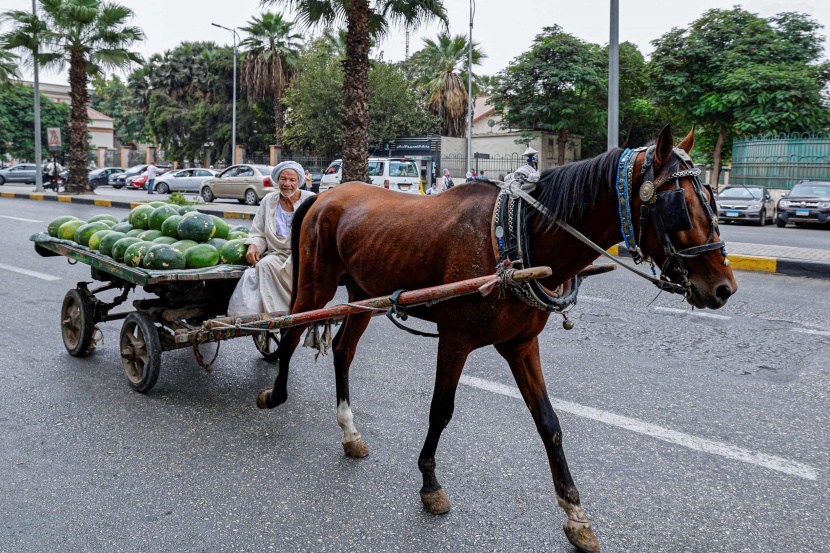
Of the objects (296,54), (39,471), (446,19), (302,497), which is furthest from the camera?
(296,54)

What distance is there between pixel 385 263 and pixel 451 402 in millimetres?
819

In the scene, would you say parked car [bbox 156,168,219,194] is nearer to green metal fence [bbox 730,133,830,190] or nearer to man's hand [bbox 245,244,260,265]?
green metal fence [bbox 730,133,830,190]

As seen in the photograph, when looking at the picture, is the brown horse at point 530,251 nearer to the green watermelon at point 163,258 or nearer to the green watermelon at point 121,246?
the green watermelon at point 163,258

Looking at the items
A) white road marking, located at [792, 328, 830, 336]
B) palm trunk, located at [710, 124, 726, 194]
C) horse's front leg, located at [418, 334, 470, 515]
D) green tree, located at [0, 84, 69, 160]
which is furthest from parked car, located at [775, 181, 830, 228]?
green tree, located at [0, 84, 69, 160]

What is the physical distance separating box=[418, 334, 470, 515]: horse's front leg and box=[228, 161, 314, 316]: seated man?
1.89 metres

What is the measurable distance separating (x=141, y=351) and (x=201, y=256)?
795 mm

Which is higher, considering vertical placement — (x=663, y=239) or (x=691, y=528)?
(x=663, y=239)

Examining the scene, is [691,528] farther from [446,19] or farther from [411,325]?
[446,19]

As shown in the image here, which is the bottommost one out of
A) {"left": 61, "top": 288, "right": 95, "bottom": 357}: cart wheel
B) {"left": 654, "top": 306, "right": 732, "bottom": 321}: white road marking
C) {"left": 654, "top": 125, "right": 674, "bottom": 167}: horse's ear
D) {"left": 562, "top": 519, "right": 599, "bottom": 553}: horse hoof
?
{"left": 562, "top": 519, "right": 599, "bottom": 553}: horse hoof

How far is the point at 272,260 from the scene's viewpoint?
503 cm

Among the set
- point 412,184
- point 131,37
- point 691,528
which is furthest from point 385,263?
point 131,37

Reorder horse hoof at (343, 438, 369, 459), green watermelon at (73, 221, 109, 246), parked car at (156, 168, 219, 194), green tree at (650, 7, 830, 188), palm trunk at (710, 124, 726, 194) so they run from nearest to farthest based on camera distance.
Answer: horse hoof at (343, 438, 369, 459)
green watermelon at (73, 221, 109, 246)
green tree at (650, 7, 830, 188)
palm trunk at (710, 124, 726, 194)
parked car at (156, 168, 219, 194)

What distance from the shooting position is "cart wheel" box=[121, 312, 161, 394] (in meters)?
4.90

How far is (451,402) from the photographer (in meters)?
3.38
